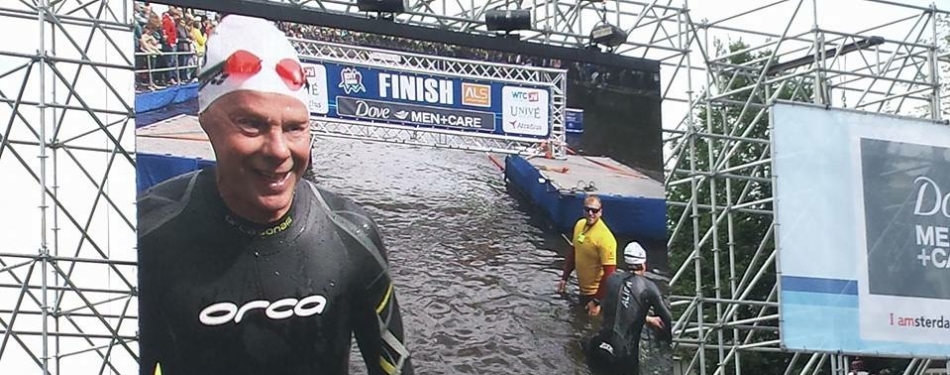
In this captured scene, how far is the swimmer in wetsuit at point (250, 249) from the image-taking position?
10.5 metres

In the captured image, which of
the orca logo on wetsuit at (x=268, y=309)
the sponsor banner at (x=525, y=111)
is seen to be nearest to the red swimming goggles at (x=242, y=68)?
the orca logo on wetsuit at (x=268, y=309)

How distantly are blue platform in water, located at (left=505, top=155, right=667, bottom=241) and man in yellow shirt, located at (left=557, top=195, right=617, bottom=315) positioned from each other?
55 mm

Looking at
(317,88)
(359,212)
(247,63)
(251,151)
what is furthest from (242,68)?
(359,212)

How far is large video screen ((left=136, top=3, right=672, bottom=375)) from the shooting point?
34.6 ft

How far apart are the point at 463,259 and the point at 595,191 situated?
1.14 metres

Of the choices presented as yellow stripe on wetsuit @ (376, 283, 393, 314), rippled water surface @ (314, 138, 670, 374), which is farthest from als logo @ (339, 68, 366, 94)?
yellow stripe on wetsuit @ (376, 283, 393, 314)

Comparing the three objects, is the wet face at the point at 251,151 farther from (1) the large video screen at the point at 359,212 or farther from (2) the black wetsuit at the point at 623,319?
(2) the black wetsuit at the point at 623,319

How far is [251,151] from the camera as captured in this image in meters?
10.6

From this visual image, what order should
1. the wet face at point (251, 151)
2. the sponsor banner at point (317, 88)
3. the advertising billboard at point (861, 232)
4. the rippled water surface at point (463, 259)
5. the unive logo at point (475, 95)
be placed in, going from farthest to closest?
the advertising billboard at point (861, 232) < the unive logo at point (475, 95) < the rippled water surface at point (463, 259) < the sponsor banner at point (317, 88) < the wet face at point (251, 151)

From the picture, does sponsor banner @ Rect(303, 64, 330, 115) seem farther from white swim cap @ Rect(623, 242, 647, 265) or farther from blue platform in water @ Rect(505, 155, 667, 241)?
white swim cap @ Rect(623, 242, 647, 265)

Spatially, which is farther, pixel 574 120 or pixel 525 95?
pixel 574 120

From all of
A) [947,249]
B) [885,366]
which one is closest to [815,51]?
[947,249]

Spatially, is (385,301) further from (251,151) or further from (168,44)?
(168,44)

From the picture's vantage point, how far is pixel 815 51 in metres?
15.1
